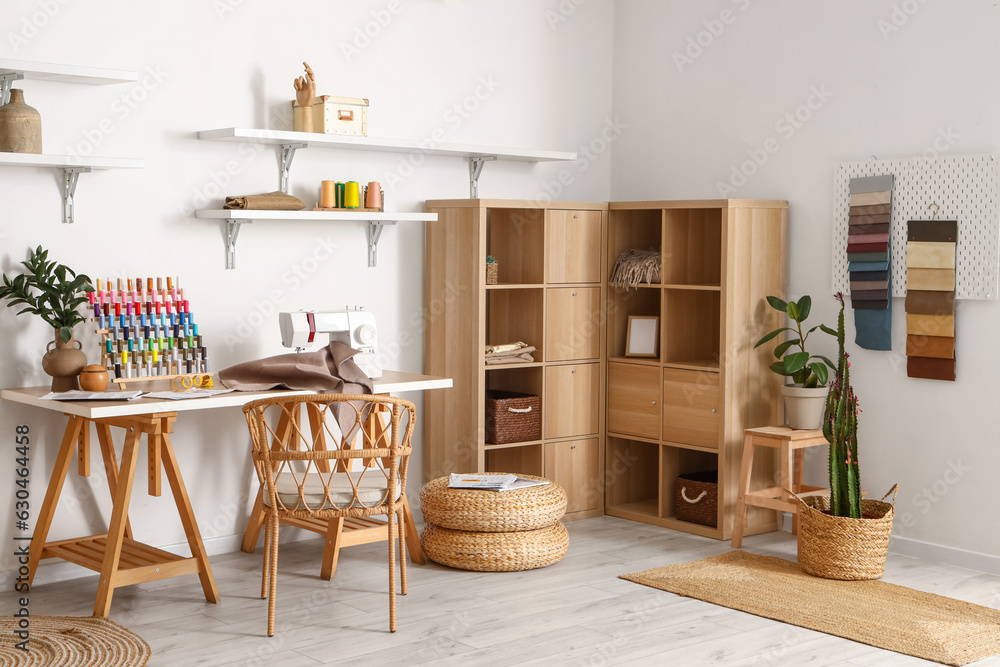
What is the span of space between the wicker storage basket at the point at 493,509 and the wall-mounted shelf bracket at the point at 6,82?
2041 mm

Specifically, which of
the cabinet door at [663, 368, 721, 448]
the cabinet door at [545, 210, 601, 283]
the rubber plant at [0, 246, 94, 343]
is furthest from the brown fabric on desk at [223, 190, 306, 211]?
the cabinet door at [663, 368, 721, 448]

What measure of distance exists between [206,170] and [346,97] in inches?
25.1

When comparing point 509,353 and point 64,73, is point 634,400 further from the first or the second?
point 64,73

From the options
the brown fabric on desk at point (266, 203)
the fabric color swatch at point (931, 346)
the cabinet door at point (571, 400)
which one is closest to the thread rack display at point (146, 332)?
the brown fabric on desk at point (266, 203)

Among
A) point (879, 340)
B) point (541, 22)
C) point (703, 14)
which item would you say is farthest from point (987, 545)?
point (541, 22)

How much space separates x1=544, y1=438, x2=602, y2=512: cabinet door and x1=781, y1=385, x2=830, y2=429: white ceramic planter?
3.14 ft

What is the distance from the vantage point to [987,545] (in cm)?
406

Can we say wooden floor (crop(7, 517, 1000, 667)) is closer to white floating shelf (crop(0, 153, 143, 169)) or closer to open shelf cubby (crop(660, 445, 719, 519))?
open shelf cubby (crop(660, 445, 719, 519))

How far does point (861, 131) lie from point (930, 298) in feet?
2.48

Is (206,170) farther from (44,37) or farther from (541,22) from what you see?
(541,22)

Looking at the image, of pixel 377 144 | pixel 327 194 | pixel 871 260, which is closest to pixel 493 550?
pixel 327 194

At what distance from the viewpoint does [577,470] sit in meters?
4.91

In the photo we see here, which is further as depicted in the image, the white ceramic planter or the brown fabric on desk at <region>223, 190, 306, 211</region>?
the white ceramic planter

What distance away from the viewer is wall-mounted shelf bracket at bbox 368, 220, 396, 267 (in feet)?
15.0
